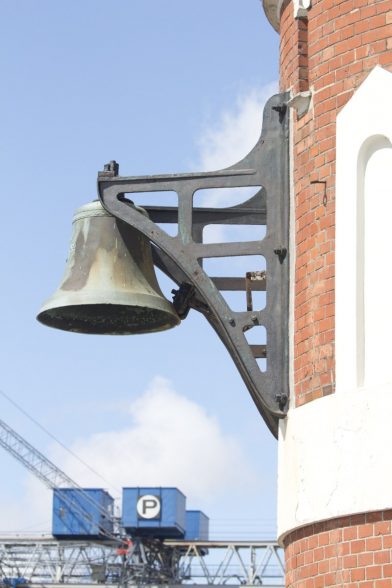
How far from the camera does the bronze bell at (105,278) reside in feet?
32.1

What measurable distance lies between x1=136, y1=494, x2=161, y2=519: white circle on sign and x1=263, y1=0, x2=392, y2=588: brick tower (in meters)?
75.1

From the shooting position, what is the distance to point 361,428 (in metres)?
8.23

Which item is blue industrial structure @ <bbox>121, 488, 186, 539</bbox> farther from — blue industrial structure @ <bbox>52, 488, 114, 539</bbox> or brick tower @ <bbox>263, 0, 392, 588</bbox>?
brick tower @ <bbox>263, 0, 392, 588</bbox>

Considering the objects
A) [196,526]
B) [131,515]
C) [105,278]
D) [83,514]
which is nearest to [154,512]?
[131,515]

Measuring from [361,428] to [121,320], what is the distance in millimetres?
2771

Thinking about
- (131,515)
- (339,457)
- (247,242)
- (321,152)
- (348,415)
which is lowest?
(339,457)

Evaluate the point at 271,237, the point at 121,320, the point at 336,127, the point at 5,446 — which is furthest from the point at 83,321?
the point at 5,446

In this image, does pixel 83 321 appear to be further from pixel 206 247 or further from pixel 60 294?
pixel 206 247

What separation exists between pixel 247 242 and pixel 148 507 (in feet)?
248

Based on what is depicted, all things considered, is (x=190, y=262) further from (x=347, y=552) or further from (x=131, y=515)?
(x=131, y=515)

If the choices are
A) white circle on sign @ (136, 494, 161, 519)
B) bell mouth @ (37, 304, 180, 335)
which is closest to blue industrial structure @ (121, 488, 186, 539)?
white circle on sign @ (136, 494, 161, 519)

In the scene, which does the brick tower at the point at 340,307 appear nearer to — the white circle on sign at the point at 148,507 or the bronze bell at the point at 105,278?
the bronze bell at the point at 105,278

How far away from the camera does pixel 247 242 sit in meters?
9.14

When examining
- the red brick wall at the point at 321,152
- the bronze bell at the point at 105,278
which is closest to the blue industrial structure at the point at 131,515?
the bronze bell at the point at 105,278
